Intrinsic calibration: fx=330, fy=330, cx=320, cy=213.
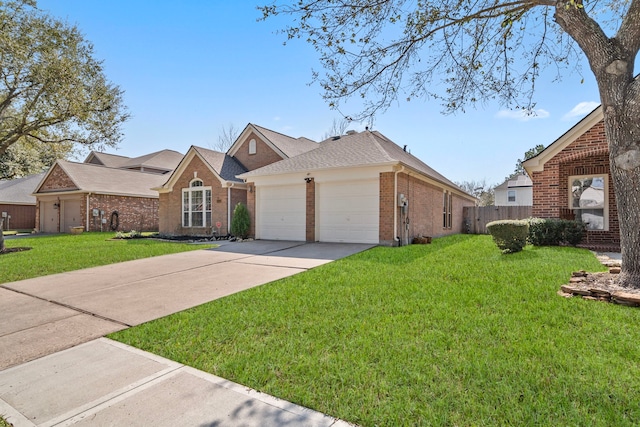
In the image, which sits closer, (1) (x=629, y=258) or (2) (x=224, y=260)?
(1) (x=629, y=258)

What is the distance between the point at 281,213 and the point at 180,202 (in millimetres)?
7198

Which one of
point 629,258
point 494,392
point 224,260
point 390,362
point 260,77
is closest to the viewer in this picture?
point 494,392

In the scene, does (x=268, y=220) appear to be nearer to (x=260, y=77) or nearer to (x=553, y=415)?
(x=260, y=77)

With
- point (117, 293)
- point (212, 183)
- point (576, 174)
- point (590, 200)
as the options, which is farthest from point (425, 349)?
point (212, 183)

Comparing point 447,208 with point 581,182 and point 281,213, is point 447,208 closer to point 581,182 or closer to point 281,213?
point 581,182

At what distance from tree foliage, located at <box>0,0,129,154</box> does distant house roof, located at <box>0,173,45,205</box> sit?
17.3m

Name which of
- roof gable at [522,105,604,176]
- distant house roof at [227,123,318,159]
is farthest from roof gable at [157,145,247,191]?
roof gable at [522,105,604,176]

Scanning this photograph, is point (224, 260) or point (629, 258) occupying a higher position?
point (629, 258)

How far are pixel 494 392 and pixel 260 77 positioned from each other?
39.6 ft

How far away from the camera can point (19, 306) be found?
5289 millimetres

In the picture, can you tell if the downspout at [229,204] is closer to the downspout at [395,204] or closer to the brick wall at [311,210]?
the brick wall at [311,210]

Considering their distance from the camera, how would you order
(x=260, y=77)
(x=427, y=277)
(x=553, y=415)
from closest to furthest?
1. (x=553, y=415)
2. (x=427, y=277)
3. (x=260, y=77)

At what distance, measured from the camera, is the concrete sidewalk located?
8.08 ft

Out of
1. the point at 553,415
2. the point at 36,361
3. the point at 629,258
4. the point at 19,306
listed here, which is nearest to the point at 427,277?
the point at 629,258
